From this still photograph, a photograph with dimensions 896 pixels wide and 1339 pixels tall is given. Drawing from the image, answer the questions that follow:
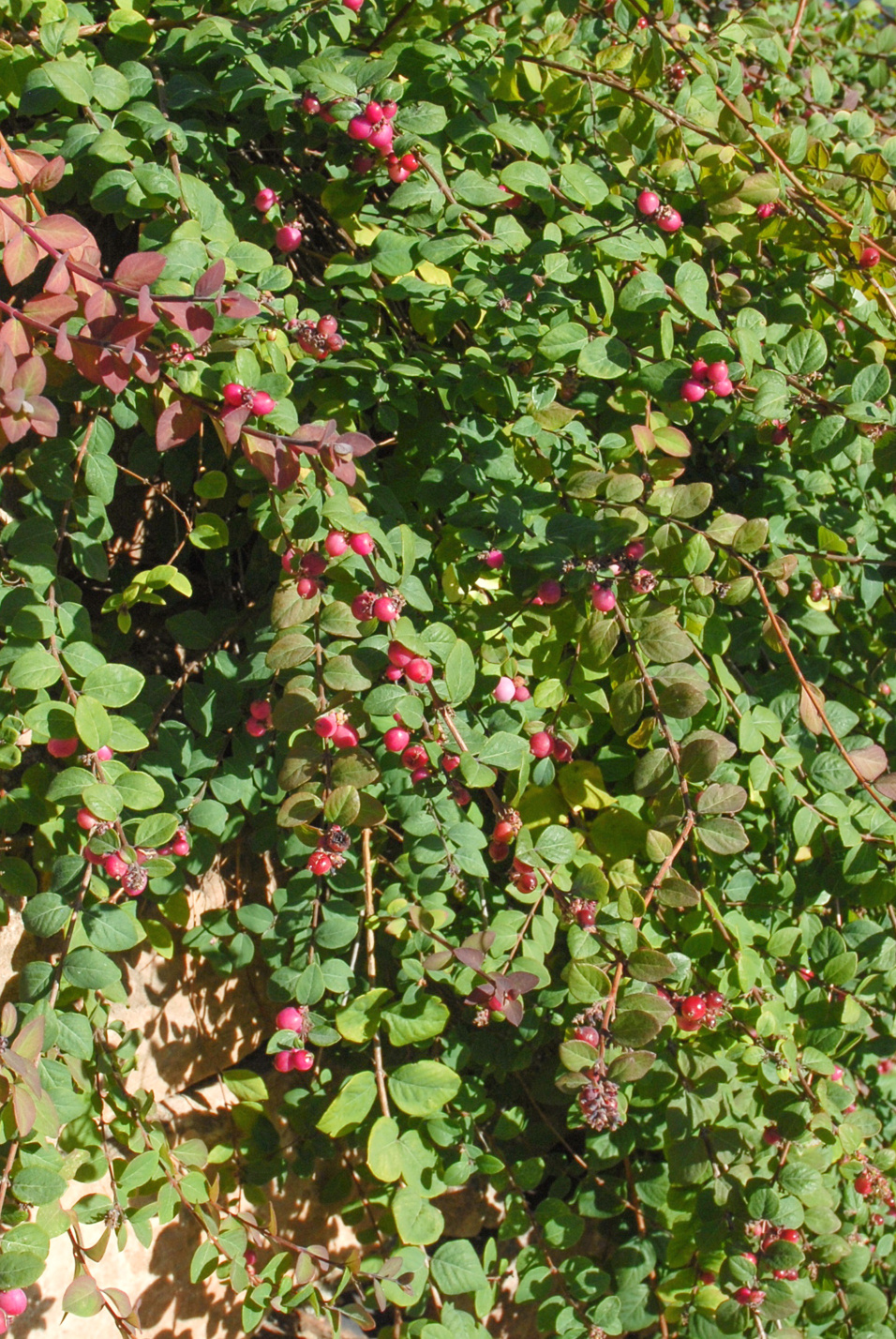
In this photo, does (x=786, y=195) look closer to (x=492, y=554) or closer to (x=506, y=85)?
(x=506, y=85)

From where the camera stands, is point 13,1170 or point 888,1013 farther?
point 888,1013

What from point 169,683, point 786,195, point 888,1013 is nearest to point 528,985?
point 169,683

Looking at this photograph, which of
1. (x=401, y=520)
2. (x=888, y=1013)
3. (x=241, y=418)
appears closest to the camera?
(x=241, y=418)

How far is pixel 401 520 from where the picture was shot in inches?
61.6

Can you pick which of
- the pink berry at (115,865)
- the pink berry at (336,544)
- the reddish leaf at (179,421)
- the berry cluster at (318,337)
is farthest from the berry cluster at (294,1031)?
the berry cluster at (318,337)

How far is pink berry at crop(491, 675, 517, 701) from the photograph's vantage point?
1492 millimetres

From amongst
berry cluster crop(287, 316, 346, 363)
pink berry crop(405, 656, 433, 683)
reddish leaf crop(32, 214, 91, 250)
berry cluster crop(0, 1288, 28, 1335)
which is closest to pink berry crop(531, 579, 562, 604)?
pink berry crop(405, 656, 433, 683)

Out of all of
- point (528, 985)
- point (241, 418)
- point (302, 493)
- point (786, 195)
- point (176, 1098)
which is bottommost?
point (176, 1098)

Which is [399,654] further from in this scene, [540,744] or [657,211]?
[657,211]

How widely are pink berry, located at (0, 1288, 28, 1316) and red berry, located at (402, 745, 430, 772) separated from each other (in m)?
0.71

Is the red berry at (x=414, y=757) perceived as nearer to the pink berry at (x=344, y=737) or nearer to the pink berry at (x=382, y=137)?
the pink berry at (x=344, y=737)

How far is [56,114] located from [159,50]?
0.60 ft

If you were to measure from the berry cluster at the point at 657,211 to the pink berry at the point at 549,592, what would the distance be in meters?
0.58

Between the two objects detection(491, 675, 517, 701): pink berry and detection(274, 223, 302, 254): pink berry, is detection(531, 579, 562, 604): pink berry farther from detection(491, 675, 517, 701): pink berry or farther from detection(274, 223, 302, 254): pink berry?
detection(274, 223, 302, 254): pink berry
